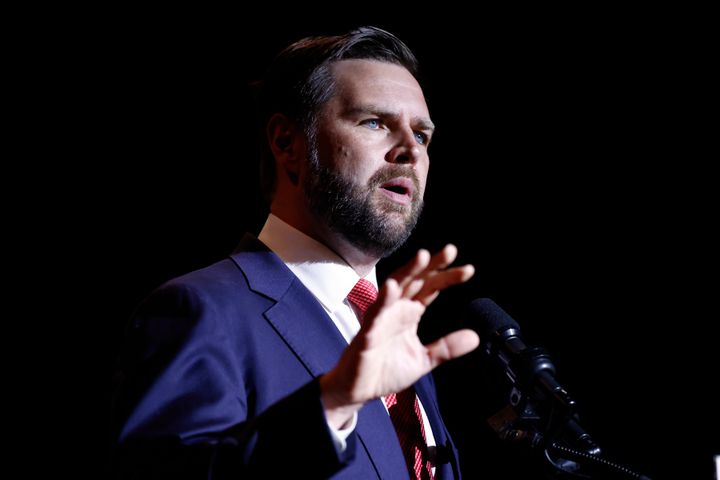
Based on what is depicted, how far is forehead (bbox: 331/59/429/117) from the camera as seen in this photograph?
1.62 metres

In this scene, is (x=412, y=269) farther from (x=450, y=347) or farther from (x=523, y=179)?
(x=523, y=179)

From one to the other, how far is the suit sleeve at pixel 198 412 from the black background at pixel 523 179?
1.28 metres

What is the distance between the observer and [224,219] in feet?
8.50

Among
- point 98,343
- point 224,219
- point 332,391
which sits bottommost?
point 98,343

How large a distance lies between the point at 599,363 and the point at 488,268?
0.64 meters

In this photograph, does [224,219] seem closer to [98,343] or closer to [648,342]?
[98,343]

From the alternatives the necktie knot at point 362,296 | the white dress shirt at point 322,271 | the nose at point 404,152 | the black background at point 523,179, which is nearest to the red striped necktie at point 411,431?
the white dress shirt at point 322,271

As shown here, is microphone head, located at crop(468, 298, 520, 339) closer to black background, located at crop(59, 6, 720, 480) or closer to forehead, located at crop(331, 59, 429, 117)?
forehead, located at crop(331, 59, 429, 117)

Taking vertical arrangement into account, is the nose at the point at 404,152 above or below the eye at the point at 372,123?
below

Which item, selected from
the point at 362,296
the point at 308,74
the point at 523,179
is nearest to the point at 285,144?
the point at 308,74

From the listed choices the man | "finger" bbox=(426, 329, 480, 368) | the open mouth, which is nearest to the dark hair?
the man

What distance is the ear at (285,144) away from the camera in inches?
65.9

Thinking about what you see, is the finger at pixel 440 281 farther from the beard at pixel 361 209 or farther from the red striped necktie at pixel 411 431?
the beard at pixel 361 209

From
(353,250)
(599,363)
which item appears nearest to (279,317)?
(353,250)
